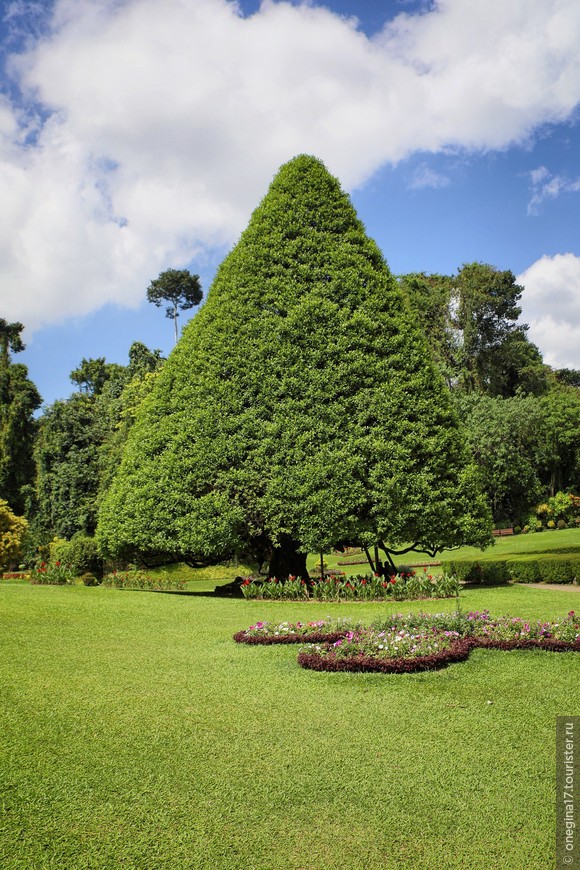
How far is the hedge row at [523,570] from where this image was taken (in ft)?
66.0

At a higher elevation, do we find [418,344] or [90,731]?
[418,344]

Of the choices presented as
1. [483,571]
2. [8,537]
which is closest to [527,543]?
[483,571]

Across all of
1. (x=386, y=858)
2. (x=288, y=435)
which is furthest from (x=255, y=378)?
(x=386, y=858)

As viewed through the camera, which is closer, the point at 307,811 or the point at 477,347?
the point at 307,811

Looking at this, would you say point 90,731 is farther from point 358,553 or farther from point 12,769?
point 358,553

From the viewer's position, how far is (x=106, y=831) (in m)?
4.53

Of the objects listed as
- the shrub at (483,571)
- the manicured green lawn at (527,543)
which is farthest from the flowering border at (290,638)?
the manicured green lawn at (527,543)

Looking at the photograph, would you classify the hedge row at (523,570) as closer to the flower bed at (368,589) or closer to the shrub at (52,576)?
the flower bed at (368,589)

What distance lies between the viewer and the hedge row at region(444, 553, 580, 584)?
20109 mm

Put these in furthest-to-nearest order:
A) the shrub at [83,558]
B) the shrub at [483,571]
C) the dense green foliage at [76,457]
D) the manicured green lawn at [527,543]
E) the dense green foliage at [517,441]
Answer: the dense green foliage at [517,441] < the dense green foliage at [76,457] < the manicured green lawn at [527,543] < the shrub at [83,558] < the shrub at [483,571]

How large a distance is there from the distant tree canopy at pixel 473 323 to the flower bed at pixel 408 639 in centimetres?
4090

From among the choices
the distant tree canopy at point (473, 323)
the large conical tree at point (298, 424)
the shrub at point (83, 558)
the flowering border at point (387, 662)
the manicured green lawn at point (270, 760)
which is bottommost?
the manicured green lawn at point (270, 760)

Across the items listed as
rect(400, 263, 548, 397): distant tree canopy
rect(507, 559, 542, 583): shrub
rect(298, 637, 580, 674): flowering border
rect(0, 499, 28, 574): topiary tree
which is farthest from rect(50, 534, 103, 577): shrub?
rect(400, 263, 548, 397): distant tree canopy

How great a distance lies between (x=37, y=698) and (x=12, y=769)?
5.97 feet
